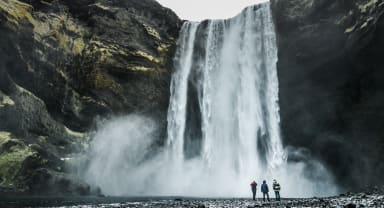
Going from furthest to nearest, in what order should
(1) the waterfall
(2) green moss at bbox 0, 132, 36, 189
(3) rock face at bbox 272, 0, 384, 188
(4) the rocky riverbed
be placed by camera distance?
1. (1) the waterfall
2. (3) rock face at bbox 272, 0, 384, 188
3. (2) green moss at bbox 0, 132, 36, 189
4. (4) the rocky riverbed

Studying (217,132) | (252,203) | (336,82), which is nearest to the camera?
(252,203)

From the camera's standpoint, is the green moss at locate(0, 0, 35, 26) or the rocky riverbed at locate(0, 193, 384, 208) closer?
the rocky riverbed at locate(0, 193, 384, 208)

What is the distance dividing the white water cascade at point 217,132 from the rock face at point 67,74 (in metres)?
3.49

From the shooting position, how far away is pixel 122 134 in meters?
51.9

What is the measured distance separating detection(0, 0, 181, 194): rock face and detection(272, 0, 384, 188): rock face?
1949cm

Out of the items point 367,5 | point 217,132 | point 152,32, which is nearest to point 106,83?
point 152,32

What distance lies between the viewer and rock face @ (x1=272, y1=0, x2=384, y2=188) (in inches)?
1574

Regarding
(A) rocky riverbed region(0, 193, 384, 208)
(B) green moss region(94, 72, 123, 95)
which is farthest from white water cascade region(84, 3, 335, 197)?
(A) rocky riverbed region(0, 193, 384, 208)

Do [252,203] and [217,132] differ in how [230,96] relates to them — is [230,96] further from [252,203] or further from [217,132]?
[252,203]

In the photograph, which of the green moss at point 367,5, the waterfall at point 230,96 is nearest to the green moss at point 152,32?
the waterfall at point 230,96

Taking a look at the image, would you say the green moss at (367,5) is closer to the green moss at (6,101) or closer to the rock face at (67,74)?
the rock face at (67,74)

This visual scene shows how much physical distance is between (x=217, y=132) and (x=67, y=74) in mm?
22877

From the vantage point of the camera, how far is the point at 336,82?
4347cm

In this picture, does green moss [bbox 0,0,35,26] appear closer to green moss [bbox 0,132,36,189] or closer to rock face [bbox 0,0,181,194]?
rock face [bbox 0,0,181,194]
